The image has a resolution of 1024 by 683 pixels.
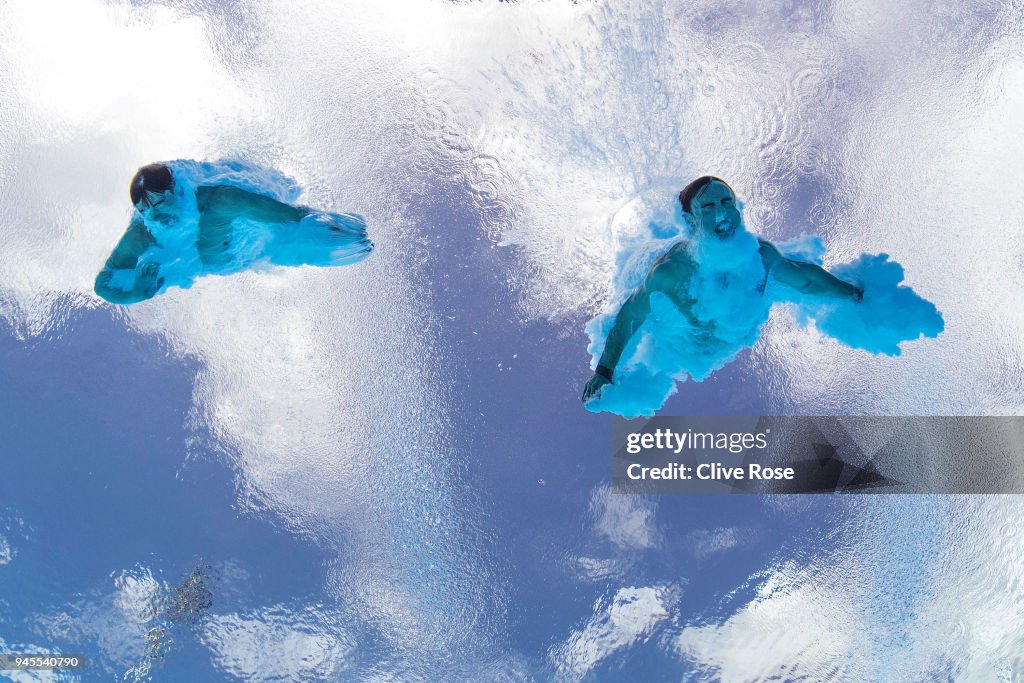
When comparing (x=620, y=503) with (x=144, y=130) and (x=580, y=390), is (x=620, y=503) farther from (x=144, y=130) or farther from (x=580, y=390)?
(x=144, y=130)

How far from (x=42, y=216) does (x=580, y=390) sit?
16.7 ft

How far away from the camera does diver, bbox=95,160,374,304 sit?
171 inches

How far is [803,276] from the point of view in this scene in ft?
14.4

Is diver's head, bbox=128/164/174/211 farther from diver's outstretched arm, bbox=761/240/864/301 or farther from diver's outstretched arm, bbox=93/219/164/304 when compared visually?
diver's outstretched arm, bbox=761/240/864/301

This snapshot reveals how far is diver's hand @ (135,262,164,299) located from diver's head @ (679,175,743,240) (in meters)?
3.31

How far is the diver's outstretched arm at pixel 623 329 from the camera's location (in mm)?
4328

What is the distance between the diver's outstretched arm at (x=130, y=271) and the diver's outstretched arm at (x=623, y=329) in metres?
2.87

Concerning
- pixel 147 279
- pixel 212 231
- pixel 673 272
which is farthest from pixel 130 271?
pixel 673 272

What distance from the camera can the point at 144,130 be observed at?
6371mm

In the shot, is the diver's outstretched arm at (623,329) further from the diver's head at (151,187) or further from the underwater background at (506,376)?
the diver's head at (151,187)

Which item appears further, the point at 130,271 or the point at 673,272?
the point at 130,271

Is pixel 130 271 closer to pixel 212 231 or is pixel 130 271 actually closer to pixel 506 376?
pixel 212 231

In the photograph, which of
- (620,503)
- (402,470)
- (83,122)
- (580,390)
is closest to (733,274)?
(580,390)

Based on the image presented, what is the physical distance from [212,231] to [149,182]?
59 centimetres
